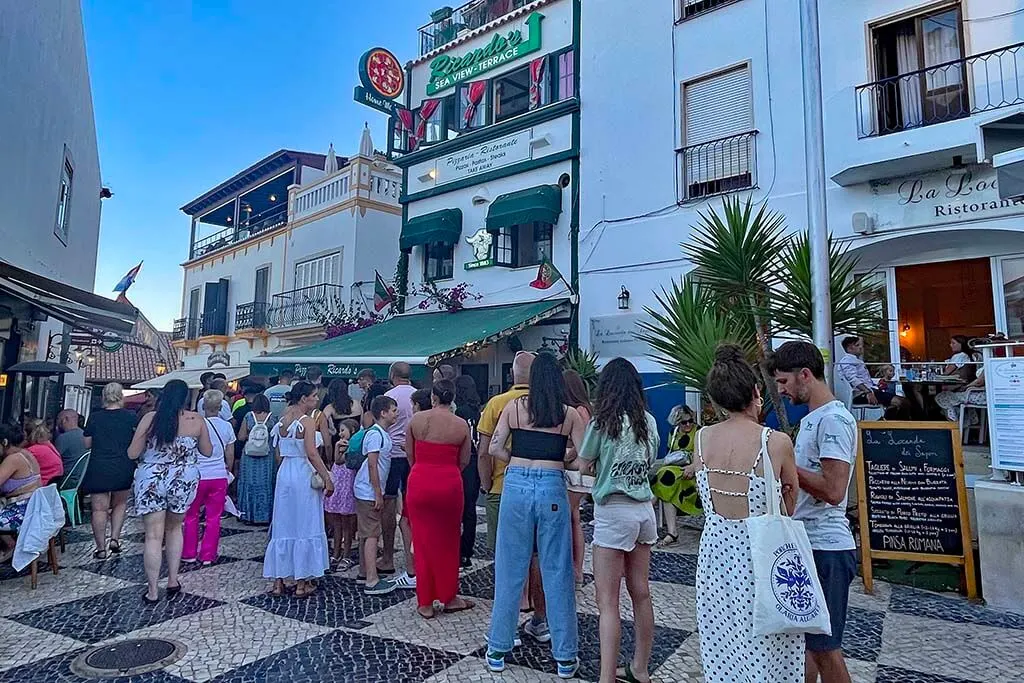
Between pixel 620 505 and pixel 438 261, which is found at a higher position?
pixel 438 261

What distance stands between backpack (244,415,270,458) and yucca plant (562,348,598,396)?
477 cm

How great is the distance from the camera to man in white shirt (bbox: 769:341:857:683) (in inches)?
115

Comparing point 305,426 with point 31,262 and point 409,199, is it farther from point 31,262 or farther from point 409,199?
point 409,199

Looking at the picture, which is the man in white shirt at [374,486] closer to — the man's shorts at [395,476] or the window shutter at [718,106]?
the man's shorts at [395,476]

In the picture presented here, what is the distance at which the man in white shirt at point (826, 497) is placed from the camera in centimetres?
292

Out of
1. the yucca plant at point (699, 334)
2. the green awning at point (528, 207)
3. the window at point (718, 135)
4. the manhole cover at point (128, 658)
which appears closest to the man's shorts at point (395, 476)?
the manhole cover at point (128, 658)

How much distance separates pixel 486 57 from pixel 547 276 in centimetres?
588

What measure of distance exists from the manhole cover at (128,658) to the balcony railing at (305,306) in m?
13.5

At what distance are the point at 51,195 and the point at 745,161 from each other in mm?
12818

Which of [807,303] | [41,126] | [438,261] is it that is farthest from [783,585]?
[438,261]

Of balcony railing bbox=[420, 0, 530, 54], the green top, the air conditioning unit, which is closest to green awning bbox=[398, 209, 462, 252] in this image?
balcony railing bbox=[420, 0, 530, 54]

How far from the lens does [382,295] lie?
1662 cm

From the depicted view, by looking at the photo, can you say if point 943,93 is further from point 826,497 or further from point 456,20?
point 456,20

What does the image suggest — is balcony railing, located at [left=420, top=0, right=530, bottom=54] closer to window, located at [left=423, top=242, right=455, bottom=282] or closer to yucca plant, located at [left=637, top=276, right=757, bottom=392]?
window, located at [left=423, top=242, right=455, bottom=282]
